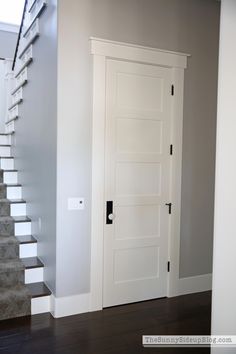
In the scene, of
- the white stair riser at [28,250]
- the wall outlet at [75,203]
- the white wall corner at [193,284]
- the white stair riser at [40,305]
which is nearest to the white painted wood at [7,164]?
the white stair riser at [28,250]

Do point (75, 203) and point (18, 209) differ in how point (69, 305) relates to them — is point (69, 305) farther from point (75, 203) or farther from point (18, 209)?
point (18, 209)

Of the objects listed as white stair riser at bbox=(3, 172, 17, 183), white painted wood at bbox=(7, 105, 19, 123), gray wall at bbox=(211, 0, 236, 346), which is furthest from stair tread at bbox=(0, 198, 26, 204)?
gray wall at bbox=(211, 0, 236, 346)

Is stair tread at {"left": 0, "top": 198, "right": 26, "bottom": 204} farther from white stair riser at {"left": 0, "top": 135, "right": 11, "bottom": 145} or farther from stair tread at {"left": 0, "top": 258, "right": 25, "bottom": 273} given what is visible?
white stair riser at {"left": 0, "top": 135, "right": 11, "bottom": 145}

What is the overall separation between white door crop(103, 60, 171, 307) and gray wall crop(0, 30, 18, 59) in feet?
13.4

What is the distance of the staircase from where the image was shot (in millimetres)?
2936

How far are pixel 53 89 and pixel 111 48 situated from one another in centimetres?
64

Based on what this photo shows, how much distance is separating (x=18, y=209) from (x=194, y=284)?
2.23m

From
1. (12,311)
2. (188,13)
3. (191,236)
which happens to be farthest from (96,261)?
(188,13)

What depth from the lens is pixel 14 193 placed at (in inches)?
170

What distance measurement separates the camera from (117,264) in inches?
126

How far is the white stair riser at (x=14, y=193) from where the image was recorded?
4.29m

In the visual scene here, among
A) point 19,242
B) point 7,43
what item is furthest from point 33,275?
point 7,43

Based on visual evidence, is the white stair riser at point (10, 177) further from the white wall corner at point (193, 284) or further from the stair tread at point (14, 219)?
the white wall corner at point (193, 284)

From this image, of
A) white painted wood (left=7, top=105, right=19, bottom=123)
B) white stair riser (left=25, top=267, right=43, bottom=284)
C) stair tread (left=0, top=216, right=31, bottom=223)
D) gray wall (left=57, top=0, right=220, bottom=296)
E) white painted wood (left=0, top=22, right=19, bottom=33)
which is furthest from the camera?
white painted wood (left=0, top=22, right=19, bottom=33)
